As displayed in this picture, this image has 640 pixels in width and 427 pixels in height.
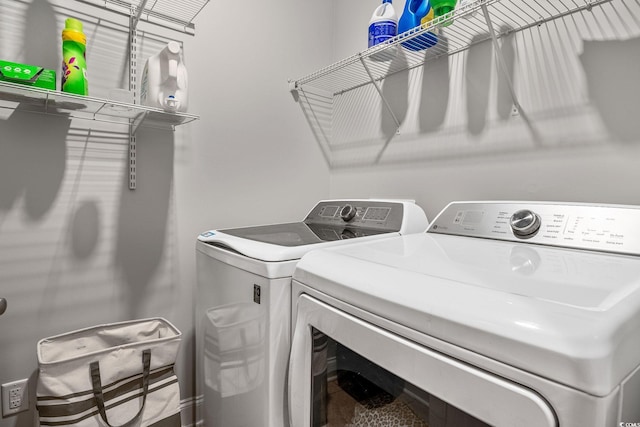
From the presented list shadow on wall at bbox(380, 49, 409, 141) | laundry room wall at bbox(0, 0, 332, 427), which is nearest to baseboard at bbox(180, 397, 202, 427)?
laundry room wall at bbox(0, 0, 332, 427)

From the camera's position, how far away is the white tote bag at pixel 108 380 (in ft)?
3.51

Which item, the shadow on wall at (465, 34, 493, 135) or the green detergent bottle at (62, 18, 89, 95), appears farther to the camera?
the shadow on wall at (465, 34, 493, 135)

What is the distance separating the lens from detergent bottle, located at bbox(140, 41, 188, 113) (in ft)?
4.09

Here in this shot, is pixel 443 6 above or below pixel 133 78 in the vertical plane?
above

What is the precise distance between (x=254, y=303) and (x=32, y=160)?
1.01 m

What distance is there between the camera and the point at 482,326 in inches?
20.3

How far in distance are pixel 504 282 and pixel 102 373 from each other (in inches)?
47.9

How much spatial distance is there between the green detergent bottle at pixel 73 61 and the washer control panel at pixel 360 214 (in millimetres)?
1061

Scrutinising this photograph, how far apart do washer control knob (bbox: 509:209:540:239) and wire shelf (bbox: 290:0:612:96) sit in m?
0.64

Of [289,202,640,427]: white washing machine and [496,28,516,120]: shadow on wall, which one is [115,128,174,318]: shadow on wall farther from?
[496,28,516,120]: shadow on wall

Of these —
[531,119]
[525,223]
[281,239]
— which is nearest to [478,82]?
[531,119]

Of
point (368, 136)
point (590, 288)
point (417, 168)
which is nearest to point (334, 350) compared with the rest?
point (590, 288)

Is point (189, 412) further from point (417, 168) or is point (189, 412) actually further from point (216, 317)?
point (417, 168)

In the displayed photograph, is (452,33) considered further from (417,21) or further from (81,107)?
(81,107)
